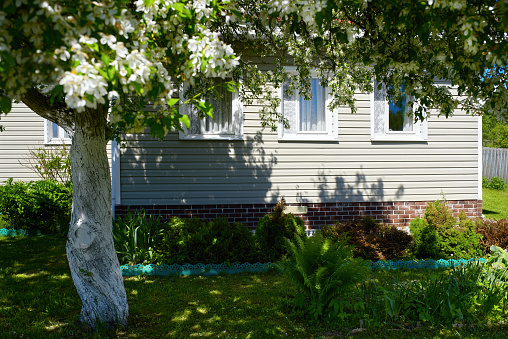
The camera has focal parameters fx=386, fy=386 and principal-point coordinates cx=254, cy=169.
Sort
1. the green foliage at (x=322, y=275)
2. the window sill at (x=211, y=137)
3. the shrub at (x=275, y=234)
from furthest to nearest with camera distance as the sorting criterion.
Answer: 1. the window sill at (x=211, y=137)
2. the shrub at (x=275, y=234)
3. the green foliage at (x=322, y=275)

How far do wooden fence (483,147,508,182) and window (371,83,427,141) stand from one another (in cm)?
1325

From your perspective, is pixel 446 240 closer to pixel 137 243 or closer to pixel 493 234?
pixel 493 234

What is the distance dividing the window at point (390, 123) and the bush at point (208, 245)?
13.7 ft

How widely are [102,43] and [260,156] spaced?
Result: 6154 millimetres

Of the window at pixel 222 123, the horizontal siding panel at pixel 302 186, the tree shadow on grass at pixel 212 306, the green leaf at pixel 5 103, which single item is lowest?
the tree shadow on grass at pixel 212 306

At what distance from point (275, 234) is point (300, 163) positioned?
255cm

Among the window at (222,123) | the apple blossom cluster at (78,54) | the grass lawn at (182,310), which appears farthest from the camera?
the window at (222,123)

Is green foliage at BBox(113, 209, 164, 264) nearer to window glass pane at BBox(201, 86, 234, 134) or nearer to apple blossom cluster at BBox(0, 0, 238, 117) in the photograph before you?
window glass pane at BBox(201, 86, 234, 134)

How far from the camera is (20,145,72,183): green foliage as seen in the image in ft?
28.0

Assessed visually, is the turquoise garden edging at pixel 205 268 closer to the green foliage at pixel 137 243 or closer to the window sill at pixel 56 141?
the green foliage at pixel 137 243

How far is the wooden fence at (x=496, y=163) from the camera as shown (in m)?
18.8

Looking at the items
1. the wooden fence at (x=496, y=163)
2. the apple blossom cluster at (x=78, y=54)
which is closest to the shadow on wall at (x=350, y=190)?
the apple blossom cluster at (x=78, y=54)

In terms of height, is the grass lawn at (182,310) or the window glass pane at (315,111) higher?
the window glass pane at (315,111)

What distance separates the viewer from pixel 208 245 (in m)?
5.73
